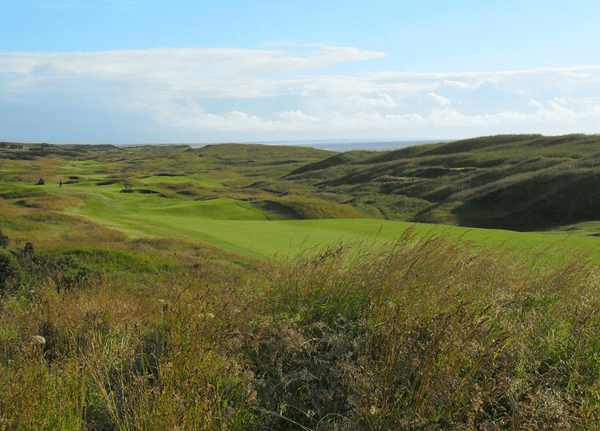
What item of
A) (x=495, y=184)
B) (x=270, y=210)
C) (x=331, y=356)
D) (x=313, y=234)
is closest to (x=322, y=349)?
(x=331, y=356)

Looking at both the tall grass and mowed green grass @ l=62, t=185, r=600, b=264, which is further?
mowed green grass @ l=62, t=185, r=600, b=264

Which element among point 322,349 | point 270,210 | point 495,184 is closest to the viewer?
point 322,349

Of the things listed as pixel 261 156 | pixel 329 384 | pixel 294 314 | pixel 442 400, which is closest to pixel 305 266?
pixel 294 314

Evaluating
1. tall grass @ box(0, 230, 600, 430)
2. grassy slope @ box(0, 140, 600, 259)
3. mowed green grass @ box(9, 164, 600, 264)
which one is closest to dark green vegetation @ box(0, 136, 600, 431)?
tall grass @ box(0, 230, 600, 430)

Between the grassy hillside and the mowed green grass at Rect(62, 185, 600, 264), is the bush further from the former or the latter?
the grassy hillside

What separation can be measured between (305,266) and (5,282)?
18.3 feet

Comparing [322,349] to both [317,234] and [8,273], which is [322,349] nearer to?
[8,273]

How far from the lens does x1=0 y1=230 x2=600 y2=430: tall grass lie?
3611mm

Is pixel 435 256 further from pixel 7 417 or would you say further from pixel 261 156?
pixel 261 156

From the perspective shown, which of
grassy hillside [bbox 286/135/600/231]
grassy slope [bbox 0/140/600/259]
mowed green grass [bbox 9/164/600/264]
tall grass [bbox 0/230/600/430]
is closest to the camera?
tall grass [bbox 0/230/600/430]

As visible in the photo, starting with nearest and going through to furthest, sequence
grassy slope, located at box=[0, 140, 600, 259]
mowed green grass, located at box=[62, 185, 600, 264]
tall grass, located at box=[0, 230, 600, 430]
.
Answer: tall grass, located at box=[0, 230, 600, 430]
mowed green grass, located at box=[62, 185, 600, 264]
grassy slope, located at box=[0, 140, 600, 259]

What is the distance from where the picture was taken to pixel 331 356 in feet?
15.1

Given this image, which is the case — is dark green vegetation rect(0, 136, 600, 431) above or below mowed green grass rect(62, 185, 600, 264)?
above

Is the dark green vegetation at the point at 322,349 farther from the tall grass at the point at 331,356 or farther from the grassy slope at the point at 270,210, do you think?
the grassy slope at the point at 270,210
